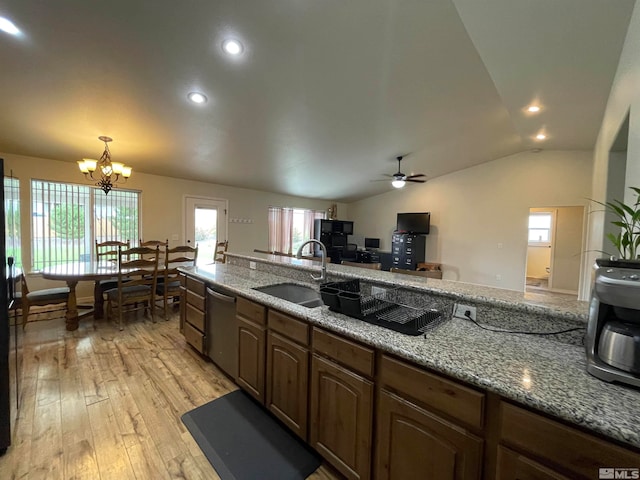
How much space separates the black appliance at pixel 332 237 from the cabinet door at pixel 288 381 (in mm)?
6034

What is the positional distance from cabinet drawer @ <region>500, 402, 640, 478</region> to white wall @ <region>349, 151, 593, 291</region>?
5847mm

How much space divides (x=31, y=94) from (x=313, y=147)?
308 cm

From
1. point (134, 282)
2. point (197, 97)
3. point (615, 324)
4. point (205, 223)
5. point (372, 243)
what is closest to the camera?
point (615, 324)

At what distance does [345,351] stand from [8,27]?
3097mm

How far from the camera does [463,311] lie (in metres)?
1.49

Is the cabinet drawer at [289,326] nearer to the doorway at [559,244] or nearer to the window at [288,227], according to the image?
the window at [288,227]

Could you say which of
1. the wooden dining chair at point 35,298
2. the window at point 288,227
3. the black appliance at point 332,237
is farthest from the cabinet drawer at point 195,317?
the black appliance at point 332,237

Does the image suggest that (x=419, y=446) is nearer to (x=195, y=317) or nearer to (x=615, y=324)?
(x=615, y=324)

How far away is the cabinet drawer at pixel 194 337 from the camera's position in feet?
8.48

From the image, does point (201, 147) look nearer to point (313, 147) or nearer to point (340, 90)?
point (313, 147)

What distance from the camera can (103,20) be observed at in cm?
190

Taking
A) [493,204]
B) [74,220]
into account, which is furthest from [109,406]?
[493,204]

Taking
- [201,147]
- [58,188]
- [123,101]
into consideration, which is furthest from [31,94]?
[58,188]

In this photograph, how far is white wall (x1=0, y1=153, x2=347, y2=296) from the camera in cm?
383
